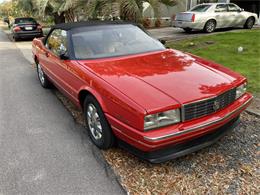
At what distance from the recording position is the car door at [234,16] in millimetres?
12992

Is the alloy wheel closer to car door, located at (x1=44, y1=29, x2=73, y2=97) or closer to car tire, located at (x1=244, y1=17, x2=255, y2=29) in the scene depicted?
car door, located at (x1=44, y1=29, x2=73, y2=97)

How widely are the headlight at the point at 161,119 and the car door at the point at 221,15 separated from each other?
37.2 feet

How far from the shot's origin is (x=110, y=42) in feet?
13.5

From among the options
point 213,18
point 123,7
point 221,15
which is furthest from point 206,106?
point 221,15

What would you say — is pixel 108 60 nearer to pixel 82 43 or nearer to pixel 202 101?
pixel 82 43

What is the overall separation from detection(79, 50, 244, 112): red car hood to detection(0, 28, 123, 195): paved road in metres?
0.98

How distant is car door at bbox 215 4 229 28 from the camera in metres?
12.7

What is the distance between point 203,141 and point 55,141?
202 cm

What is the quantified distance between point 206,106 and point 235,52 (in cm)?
566

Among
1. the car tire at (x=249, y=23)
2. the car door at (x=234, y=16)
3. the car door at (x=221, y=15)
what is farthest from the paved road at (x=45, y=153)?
the car tire at (x=249, y=23)

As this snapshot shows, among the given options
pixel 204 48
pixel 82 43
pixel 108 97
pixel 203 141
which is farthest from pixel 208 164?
pixel 204 48

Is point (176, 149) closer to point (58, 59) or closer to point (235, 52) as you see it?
point (58, 59)

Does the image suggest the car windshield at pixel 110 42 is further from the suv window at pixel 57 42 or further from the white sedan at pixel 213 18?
the white sedan at pixel 213 18

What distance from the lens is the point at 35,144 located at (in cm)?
368
